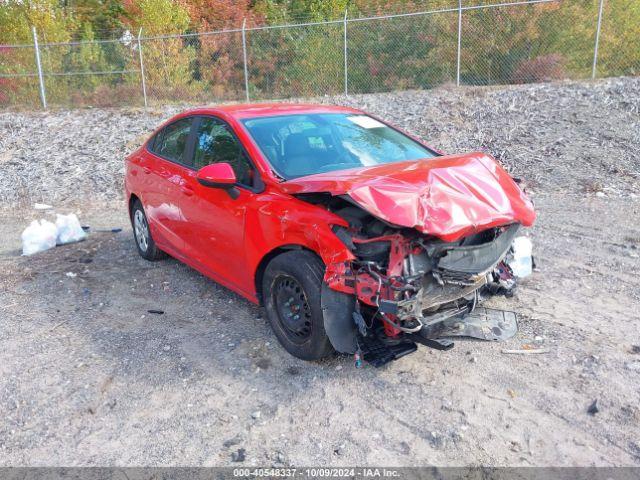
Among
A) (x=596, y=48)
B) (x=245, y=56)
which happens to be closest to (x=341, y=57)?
(x=245, y=56)

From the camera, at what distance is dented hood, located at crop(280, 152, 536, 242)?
3240mm

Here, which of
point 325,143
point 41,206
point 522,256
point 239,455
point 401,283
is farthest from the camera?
point 41,206

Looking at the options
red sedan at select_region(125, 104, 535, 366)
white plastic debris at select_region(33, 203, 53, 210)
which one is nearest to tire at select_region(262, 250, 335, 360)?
red sedan at select_region(125, 104, 535, 366)

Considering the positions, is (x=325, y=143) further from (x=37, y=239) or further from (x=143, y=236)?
(x=37, y=239)

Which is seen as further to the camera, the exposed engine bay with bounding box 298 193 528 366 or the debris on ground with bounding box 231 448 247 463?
the exposed engine bay with bounding box 298 193 528 366

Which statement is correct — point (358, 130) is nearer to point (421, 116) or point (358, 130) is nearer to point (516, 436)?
point (516, 436)

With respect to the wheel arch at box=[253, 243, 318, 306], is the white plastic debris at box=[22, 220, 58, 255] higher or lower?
lower

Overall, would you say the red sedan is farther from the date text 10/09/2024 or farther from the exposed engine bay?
the date text 10/09/2024

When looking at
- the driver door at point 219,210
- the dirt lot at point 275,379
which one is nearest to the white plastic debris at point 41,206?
the dirt lot at point 275,379

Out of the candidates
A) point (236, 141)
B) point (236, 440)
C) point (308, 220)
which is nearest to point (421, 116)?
point (236, 141)

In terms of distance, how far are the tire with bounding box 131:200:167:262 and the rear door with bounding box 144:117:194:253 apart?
0.29m

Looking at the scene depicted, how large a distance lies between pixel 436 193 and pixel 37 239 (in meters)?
5.36

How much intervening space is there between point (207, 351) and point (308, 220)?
1.36 m

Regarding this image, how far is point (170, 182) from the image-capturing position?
522 cm
